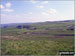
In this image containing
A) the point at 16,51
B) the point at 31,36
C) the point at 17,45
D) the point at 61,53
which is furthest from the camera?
the point at 31,36

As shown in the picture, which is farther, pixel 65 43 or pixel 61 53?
pixel 65 43

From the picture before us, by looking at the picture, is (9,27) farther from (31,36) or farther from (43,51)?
(43,51)

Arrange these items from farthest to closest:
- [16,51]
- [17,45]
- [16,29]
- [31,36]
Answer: [16,29], [31,36], [17,45], [16,51]

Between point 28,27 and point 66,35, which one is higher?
point 28,27

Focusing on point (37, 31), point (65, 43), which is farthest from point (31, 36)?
point (65, 43)

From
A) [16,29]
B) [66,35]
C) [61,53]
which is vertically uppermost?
[16,29]

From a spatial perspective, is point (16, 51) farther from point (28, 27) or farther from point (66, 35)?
point (66, 35)
